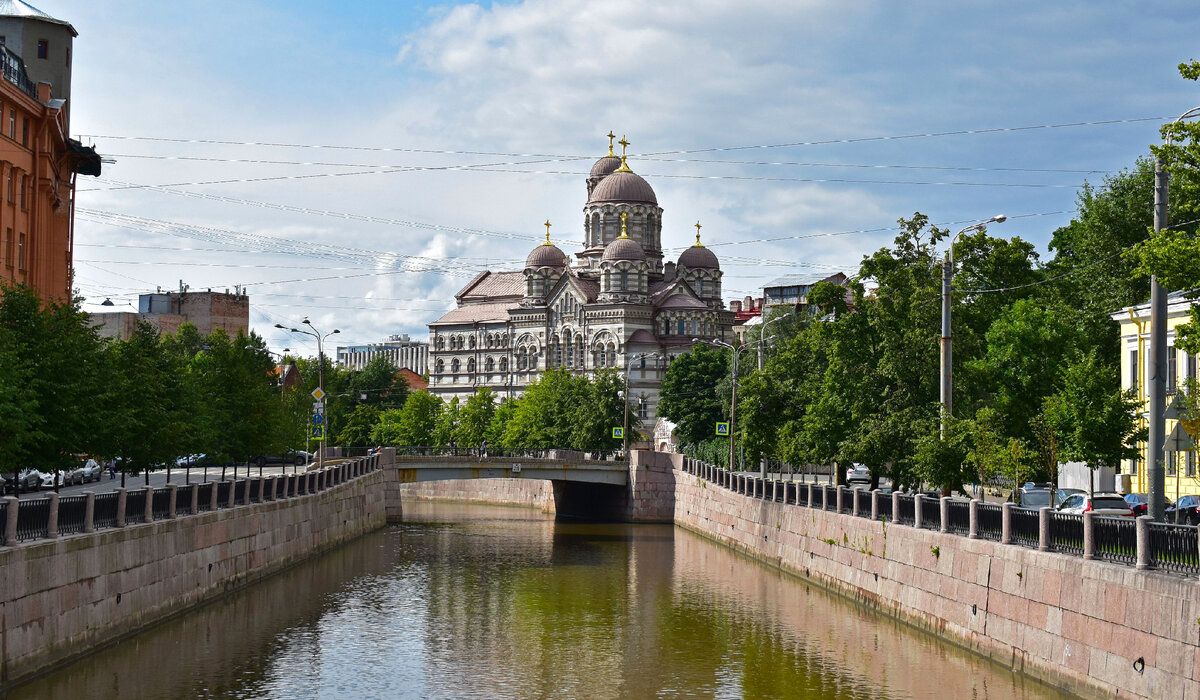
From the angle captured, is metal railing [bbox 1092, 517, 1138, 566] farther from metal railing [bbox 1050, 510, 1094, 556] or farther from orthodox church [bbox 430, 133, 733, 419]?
orthodox church [bbox 430, 133, 733, 419]

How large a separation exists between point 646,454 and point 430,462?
11.5 metres

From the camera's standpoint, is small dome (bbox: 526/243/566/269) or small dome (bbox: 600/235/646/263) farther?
small dome (bbox: 526/243/566/269)

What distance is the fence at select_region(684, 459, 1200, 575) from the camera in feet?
69.6

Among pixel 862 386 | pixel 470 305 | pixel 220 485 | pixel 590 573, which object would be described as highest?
pixel 470 305

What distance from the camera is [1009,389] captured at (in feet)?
169

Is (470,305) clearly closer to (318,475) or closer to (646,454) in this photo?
(646,454)

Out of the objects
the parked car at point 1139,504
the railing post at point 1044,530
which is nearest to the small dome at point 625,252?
the parked car at point 1139,504

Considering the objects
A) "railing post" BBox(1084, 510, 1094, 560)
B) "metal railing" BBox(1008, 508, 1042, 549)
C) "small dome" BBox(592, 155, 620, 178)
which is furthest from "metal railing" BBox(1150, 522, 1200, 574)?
"small dome" BBox(592, 155, 620, 178)

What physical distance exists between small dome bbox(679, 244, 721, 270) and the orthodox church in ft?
0.33

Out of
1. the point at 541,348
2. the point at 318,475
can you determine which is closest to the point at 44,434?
the point at 318,475

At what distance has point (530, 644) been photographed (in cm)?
3294

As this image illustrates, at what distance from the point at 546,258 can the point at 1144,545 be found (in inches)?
5023

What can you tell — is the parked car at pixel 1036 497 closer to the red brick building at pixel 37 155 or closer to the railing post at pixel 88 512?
the railing post at pixel 88 512

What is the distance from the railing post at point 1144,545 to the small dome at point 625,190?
119178 millimetres
